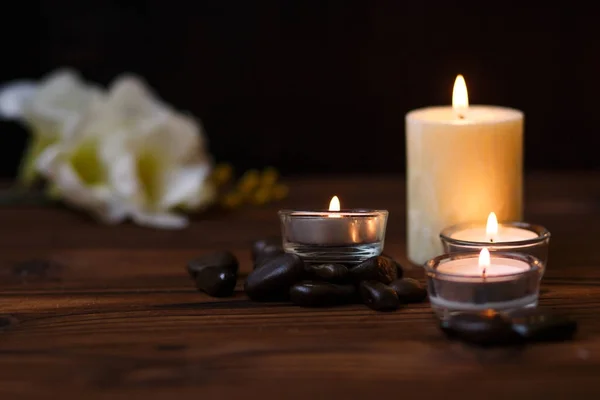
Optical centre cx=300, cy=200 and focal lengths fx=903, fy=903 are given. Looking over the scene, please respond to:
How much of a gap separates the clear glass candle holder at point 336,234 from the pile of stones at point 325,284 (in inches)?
0.6

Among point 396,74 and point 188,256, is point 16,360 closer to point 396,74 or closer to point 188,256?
point 188,256

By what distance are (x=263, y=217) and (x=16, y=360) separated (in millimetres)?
668

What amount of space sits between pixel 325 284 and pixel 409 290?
0.09 m

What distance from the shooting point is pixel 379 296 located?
91 centimetres

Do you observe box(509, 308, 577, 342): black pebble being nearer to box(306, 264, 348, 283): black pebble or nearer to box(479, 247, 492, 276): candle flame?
box(479, 247, 492, 276): candle flame

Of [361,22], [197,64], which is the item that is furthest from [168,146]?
[361,22]

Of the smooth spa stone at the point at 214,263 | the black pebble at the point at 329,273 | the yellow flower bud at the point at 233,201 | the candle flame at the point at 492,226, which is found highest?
the candle flame at the point at 492,226

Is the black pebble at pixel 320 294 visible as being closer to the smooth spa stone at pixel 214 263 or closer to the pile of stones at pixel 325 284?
the pile of stones at pixel 325 284

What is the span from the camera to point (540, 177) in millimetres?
1717

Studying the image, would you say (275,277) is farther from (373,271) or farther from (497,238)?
(497,238)

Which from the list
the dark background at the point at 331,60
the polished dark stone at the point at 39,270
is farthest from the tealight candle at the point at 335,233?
the dark background at the point at 331,60

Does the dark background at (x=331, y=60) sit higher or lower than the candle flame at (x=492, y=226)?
higher

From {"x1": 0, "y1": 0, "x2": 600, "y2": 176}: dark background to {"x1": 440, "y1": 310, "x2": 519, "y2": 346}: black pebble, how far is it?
1.07 metres

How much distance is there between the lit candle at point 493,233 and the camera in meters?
0.99
